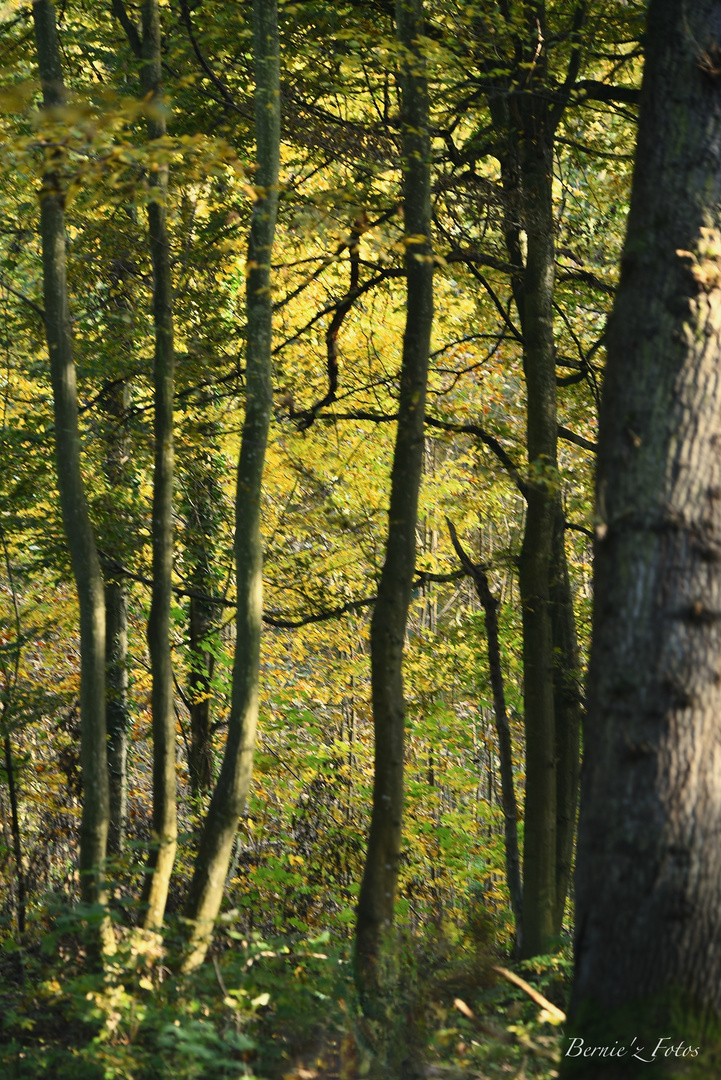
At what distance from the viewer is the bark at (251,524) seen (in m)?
5.39

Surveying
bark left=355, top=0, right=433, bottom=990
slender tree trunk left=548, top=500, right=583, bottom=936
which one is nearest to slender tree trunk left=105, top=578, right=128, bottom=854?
slender tree trunk left=548, top=500, right=583, bottom=936

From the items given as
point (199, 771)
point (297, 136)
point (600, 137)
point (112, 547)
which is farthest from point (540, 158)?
point (199, 771)

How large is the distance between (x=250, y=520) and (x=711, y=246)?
333 cm

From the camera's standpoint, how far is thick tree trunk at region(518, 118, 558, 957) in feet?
22.5

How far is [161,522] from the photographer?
6.27 meters

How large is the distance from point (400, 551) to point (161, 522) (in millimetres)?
1741

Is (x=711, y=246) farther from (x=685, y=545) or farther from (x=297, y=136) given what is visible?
(x=297, y=136)

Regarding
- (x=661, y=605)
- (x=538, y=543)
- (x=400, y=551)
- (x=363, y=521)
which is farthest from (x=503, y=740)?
(x=661, y=605)

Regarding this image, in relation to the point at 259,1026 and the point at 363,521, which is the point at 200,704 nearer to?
the point at 363,521

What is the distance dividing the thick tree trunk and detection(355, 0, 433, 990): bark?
1.25 m

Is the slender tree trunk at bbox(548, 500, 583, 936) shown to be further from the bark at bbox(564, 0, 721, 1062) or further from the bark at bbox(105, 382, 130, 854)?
the bark at bbox(564, 0, 721, 1062)
